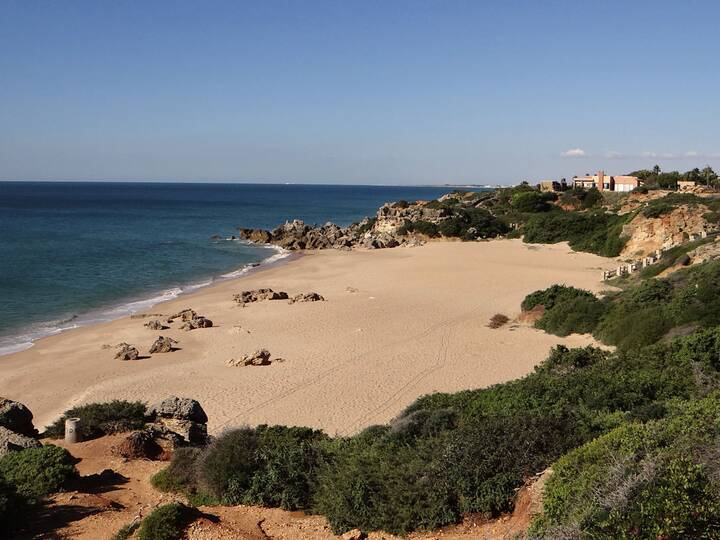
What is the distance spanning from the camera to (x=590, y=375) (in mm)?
11852

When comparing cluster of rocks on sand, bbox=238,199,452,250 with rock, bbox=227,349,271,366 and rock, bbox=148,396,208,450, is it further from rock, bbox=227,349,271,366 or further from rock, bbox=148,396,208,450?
rock, bbox=148,396,208,450

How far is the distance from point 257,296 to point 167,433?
59.4 feet

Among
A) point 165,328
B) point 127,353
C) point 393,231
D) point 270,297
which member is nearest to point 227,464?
point 127,353

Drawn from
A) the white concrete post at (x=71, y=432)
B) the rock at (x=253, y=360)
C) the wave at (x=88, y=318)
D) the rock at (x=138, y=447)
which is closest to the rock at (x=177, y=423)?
the rock at (x=138, y=447)

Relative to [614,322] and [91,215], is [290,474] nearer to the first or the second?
[614,322]

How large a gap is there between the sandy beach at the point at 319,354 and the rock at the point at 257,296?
61cm

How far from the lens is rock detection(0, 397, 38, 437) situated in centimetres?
1106

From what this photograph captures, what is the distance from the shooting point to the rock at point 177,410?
11.8 metres

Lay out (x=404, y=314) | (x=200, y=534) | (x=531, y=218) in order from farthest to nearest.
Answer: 1. (x=531, y=218)
2. (x=404, y=314)
3. (x=200, y=534)

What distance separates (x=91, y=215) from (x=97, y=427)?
84327mm

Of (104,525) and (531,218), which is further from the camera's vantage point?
(531,218)

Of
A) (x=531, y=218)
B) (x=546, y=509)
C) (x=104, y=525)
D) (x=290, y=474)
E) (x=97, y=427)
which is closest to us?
(x=546, y=509)

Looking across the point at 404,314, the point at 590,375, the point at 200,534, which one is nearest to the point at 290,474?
the point at 200,534

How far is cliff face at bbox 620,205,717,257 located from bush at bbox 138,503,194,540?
30589 mm
